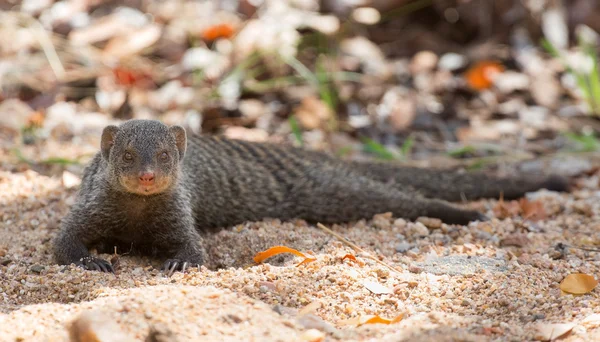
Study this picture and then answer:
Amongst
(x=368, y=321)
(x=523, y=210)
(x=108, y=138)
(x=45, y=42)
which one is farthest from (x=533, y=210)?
(x=45, y=42)

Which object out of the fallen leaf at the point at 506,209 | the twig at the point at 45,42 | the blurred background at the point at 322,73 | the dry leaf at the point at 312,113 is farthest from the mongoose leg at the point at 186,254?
the twig at the point at 45,42

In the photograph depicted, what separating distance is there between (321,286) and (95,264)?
87cm

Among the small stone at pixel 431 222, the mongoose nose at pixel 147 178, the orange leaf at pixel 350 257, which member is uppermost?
the mongoose nose at pixel 147 178

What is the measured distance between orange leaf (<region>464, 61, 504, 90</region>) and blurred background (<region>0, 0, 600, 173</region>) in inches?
0.4

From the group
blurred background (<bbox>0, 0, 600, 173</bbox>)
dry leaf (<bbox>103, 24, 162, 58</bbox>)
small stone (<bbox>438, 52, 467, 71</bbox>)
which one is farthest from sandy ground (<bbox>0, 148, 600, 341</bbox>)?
small stone (<bbox>438, 52, 467, 71</bbox>)

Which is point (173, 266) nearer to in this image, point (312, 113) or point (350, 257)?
point (350, 257)

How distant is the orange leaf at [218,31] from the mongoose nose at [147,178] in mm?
2463

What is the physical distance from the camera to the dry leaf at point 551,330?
6.27 ft

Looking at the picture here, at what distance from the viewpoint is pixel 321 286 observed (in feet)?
7.61

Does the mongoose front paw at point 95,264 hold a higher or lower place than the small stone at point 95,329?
lower

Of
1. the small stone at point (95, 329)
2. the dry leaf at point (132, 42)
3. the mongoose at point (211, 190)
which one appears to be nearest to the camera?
the small stone at point (95, 329)

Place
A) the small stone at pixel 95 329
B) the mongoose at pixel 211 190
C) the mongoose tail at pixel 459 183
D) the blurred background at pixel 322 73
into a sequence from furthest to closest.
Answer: the blurred background at pixel 322 73, the mongoose tail at pixel 459 183, the mongoose at pixel 211 190, the small stone at pixel 95 329

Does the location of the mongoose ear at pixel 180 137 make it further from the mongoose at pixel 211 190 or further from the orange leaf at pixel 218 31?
the orange leaf at pixel 218 31

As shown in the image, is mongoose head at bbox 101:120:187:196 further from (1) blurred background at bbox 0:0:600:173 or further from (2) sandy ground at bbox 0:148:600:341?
(1) blurred background at bbox 0:0:600:173
